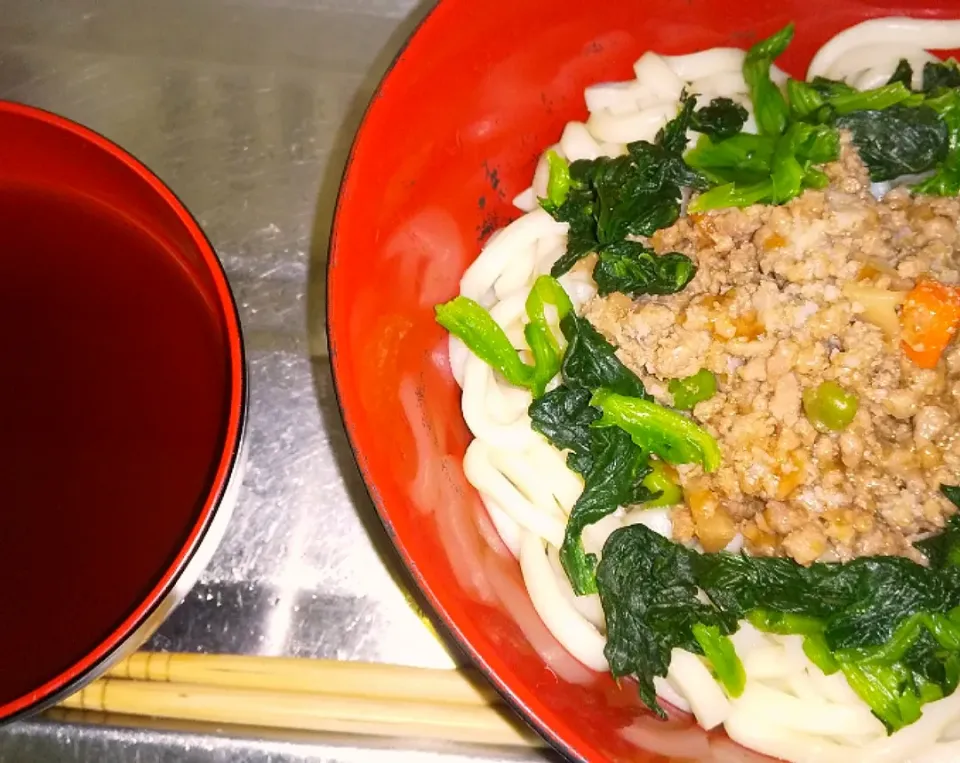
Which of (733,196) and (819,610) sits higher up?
(733,196)

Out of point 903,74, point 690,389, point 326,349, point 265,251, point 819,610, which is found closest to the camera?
point 819,610

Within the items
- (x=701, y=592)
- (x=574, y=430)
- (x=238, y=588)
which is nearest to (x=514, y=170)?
(x=574, y=430)

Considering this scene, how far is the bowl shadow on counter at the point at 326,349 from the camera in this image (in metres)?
2.60

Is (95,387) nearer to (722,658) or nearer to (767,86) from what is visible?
(722,658)

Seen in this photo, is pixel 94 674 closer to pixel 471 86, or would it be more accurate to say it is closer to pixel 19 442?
pixel 19 442

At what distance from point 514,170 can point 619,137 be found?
311 millimetres

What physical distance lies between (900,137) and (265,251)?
1.98 m

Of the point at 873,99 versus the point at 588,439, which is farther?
the point at 873,99

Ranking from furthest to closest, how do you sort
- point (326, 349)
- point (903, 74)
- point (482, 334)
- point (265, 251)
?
point (265, 251), point (326, 349), point (903, 74), point (482, 334)

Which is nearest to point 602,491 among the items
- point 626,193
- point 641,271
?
point 641,271

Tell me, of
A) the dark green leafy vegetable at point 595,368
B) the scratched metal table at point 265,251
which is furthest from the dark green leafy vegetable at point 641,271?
the scratched metal table at point 265,251

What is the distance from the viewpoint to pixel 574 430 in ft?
7.20

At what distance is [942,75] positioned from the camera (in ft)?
8.04

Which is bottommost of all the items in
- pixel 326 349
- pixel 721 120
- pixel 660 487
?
pixel 326 349
